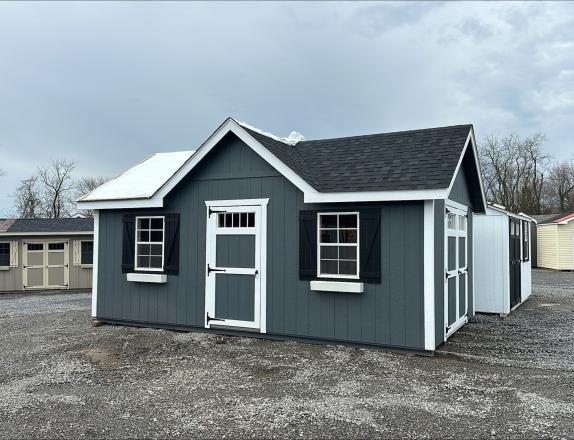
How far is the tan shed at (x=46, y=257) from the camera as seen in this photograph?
54.4 ft

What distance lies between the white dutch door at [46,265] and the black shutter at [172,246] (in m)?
10.6

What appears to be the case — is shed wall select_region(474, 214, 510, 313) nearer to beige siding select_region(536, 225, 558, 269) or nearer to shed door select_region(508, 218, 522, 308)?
shed door select_region(508, 218, 522, 308)

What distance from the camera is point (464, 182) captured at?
8.80 meters

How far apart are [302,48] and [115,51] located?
3.60 metres

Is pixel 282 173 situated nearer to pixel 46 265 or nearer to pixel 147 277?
pixel 147 277

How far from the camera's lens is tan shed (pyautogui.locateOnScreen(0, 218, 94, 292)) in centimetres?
1658

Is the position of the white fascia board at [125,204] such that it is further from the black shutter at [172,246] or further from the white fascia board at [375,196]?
the white fascia board at [375,196]

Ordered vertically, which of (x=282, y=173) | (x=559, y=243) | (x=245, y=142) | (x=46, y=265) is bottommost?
(x=46, y=265)

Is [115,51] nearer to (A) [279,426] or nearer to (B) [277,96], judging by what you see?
(B) [277,96]

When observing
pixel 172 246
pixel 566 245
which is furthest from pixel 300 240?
pixel 566 245

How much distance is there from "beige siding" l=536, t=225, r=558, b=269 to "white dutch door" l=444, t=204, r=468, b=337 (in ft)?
60.7

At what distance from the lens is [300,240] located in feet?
23.6

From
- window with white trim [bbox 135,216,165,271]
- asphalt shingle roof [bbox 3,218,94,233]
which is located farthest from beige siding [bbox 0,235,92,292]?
window with white trim [bbox 135,216,165,271]

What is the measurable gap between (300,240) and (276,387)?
259 centimetres
